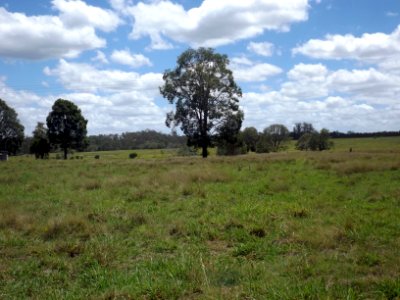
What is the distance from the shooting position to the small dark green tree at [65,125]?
2453 inches

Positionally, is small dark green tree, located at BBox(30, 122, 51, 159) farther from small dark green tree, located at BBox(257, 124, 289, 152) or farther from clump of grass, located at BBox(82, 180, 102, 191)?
clump of grass, located at BBox(82, 180, 102, 191)

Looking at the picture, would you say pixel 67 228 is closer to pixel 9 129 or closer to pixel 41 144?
pixel 41 144

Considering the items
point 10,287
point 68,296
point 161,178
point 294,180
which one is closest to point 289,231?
point 68,296

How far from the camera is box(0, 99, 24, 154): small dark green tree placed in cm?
6850

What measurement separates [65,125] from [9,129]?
13740 millimetres

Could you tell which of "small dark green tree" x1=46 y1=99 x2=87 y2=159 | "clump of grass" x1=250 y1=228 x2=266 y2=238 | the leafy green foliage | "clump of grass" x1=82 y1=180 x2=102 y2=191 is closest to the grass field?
"clump of grass" x1=250 y1=228 x2=266 y2=238

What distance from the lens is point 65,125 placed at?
205 ft

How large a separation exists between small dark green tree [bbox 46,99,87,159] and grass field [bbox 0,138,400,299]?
50573 millimetres

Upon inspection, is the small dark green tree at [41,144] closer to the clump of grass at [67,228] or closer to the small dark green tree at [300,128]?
the clump of grass at [67,228]

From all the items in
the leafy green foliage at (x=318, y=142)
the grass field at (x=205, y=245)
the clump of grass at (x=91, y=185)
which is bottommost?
the grass field at (x=205, y=245)

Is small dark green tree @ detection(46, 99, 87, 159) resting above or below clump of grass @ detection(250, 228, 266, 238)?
above

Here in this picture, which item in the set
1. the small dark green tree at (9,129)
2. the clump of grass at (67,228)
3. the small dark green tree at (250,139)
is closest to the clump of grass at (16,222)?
the clump of grass at (67,228)

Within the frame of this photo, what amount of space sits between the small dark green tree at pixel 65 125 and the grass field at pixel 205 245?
50573mm

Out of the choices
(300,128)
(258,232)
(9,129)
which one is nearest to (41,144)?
(9,129)
